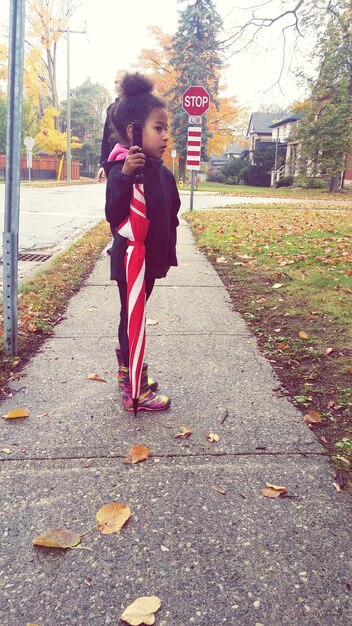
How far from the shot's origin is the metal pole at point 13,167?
2.86 m

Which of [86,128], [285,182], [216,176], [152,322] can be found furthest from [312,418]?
[86,128]

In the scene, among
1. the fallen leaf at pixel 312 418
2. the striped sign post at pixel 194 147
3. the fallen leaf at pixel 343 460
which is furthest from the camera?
the striped sign post at pixel 194 147

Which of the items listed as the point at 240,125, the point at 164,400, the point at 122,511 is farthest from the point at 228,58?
the point at 240,125

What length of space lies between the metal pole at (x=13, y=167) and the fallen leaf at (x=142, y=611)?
2.17 meters

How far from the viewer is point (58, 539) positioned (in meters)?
1.73

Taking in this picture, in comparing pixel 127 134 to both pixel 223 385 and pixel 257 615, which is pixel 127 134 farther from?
pixel 257 615

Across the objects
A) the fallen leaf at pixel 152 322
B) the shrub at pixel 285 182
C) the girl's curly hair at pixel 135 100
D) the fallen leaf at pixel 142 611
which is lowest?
the fallen leaf at pixel 142 611

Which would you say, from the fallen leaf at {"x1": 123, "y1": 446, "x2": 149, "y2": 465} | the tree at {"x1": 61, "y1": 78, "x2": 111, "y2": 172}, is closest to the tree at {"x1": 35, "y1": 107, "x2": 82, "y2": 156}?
the tree at {"x1": 61, "y1": 78, "x2": 111, "y2": 172}

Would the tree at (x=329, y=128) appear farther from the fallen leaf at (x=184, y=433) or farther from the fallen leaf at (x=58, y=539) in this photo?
the fallen leaf at (x=58, y=539)

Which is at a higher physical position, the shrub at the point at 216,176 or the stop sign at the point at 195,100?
the shrub at the point at 216,176

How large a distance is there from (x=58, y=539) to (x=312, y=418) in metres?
1.43

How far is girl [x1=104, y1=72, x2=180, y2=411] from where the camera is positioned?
7.86 ft

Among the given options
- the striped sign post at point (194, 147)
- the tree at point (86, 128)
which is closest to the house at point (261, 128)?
the tree at point (86, 128)

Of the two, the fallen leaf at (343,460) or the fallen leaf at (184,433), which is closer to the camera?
the fallen leaf at (343,460)
